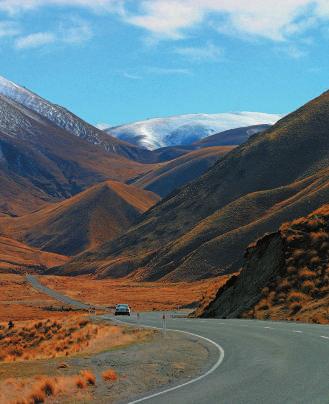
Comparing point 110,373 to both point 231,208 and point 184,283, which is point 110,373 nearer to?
point 184,283

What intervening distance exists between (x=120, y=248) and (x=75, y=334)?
12780cm

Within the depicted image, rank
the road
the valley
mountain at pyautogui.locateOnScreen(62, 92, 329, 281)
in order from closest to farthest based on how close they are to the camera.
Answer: the road
the valley
mountain at pyautogui.locateOnScreen(62, 92, 329, 281)

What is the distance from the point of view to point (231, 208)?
133000 mm

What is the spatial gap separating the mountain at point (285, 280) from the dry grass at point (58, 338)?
8490 millimetres

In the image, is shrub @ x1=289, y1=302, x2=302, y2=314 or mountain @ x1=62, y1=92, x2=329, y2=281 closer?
shrub @ x1=289, y1=302, x2=302, y2=314

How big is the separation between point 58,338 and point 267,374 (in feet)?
83.8

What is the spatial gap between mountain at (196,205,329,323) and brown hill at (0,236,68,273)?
120837 mm

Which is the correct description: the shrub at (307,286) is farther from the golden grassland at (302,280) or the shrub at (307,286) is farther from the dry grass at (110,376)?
the dry grass at (110,376)

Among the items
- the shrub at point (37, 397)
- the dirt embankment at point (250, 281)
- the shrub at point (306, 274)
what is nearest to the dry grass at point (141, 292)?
the dirt embankment at point (250, 281)

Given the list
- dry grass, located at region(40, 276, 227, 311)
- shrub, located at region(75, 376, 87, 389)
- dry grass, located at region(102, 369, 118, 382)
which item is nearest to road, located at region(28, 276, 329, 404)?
shrub, located at region(75, 376, 87, 389)

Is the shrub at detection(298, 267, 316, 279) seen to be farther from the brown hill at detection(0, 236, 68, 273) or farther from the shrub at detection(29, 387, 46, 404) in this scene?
the brown hill at detection(0, 236, 68, 273)

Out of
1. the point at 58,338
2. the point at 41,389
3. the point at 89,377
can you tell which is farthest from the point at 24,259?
the point at 41,389

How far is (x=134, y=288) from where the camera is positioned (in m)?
114

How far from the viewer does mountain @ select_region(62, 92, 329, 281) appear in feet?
380
